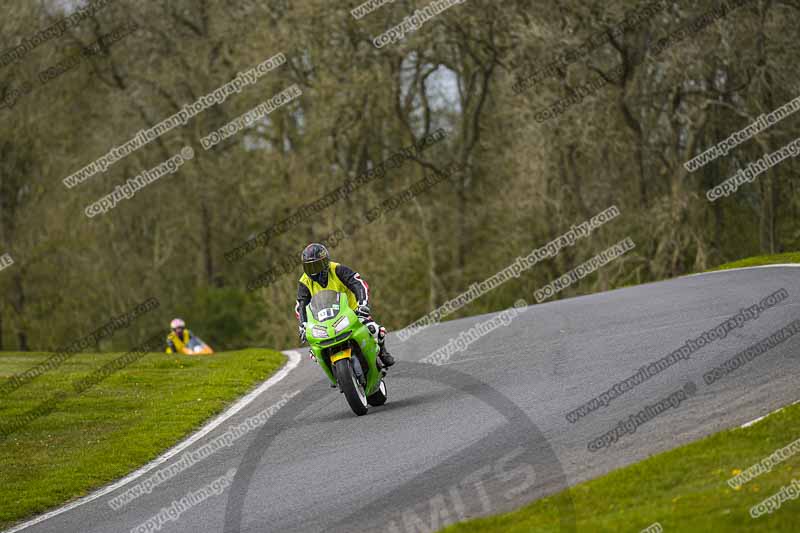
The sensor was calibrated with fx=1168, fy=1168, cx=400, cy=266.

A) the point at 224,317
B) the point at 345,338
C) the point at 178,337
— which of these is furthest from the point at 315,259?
the point at 224,317

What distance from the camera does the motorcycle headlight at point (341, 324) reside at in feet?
42.5

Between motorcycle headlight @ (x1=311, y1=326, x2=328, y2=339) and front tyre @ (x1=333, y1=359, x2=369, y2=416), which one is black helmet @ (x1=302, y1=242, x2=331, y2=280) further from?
front tyre @ (x1=333, y1=359, x2=369, y2=416)

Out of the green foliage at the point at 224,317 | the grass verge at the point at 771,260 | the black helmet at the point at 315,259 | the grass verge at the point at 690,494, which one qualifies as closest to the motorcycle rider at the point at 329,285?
the black helmet at the point at 315,259

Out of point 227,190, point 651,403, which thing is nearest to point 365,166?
point 227,190

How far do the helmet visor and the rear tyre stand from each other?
1747mm

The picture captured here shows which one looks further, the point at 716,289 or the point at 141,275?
the point at 141,275

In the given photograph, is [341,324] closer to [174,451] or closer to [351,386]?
[351,386]

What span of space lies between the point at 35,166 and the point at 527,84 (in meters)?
21.4

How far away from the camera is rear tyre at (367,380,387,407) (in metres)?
14.2

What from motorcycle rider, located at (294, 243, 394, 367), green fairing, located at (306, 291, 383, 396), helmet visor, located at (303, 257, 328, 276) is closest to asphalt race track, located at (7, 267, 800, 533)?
green fairing, located at (306, 291, 383, 396)

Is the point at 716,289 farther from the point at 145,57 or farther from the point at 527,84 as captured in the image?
the point at 145,57

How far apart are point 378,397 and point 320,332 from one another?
167cm

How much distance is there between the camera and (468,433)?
11.8m

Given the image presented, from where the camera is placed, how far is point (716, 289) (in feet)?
64.7
